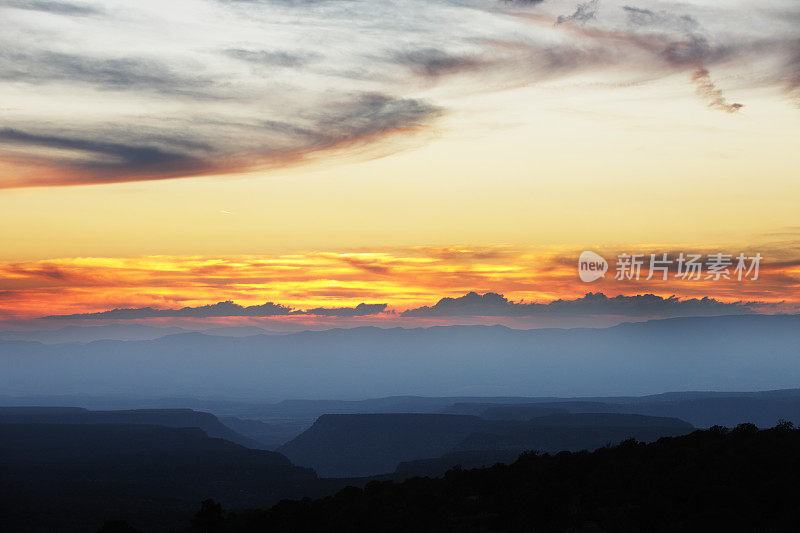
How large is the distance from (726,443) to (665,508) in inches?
578

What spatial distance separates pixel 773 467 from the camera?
1853 inches

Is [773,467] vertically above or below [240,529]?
above

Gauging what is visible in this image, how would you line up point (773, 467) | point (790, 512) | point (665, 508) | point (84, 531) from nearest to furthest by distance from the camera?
1. point (790, 512)
2. point (665, 508)
3. point (773, 467)
4. point (84, 531)

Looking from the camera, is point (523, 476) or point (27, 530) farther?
point (27, 530)

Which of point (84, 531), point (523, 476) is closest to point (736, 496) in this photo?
point (523, 476)

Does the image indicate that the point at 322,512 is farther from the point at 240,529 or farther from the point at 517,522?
the point at 517,522

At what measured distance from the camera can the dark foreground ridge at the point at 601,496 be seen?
137ft

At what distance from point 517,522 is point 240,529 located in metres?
20.6

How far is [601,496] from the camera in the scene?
47.3 metres

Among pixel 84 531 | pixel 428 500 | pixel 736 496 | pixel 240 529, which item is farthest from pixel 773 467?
pixel 84 531

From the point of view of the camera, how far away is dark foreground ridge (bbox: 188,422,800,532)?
41625 millimetres

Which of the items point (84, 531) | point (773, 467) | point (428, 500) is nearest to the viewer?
point (773, 467)

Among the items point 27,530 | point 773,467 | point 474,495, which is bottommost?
point 27,530

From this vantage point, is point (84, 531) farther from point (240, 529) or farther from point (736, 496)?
point (736, 496)
